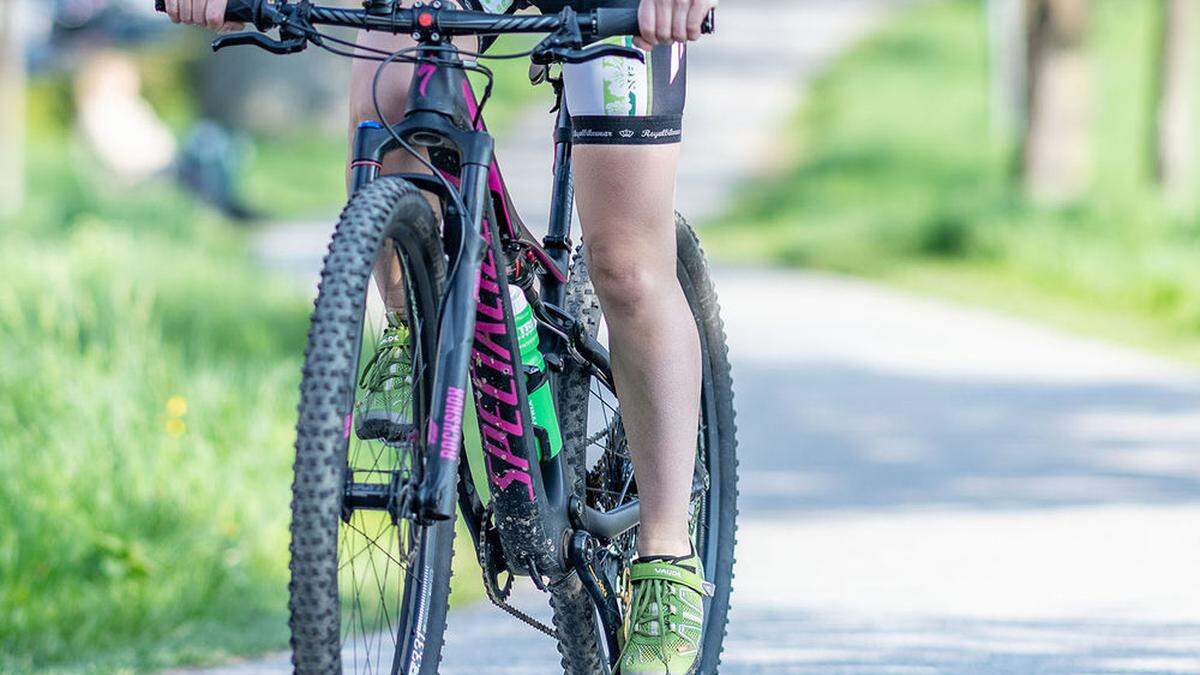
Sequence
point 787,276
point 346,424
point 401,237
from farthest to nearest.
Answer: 1. point 787,276
2. point 401,237
3. point 346,424

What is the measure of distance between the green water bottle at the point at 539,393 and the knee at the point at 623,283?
0.14 m

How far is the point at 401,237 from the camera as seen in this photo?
10.6ft

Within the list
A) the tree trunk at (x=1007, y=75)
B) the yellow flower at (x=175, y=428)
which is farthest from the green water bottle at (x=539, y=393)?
the tree trunk at (x=1007, y=75)

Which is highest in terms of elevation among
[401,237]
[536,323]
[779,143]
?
[401,237]

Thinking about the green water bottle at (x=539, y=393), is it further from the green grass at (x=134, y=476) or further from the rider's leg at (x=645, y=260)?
the green grass at (x=134, y=476)

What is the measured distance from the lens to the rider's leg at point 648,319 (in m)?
3.70

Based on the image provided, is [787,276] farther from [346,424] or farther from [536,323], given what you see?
[346,424]

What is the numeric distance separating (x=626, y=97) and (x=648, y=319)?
0.42 m

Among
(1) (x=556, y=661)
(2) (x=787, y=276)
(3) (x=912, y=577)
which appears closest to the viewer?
(1) (x=556, y=661)

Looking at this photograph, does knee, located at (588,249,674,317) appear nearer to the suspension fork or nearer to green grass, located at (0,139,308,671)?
the suspension fork

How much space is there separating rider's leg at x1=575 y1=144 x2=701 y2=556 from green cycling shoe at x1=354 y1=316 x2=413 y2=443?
18.4 inches

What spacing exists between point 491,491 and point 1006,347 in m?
7.86

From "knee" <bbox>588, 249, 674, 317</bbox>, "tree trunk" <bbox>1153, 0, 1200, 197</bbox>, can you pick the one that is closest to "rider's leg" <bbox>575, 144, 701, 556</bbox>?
"knee" <bbox>588, 249, 674, 317</bbox>

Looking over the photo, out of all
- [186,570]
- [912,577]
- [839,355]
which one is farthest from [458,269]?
[839,355]
